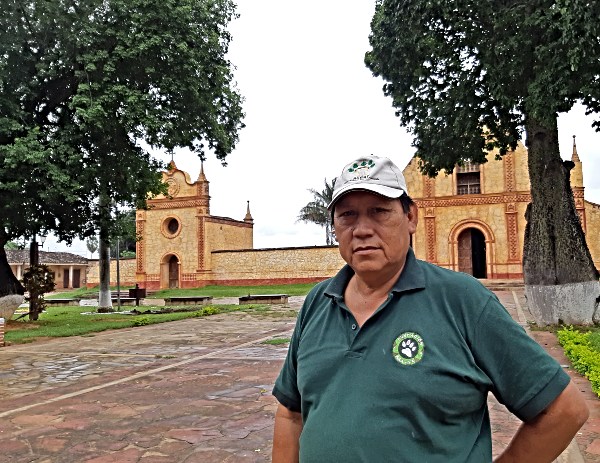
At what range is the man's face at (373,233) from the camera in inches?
63.6

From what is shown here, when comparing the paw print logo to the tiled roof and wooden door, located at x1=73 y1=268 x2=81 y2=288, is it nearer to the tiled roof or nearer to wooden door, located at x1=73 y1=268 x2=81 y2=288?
the tiled roof

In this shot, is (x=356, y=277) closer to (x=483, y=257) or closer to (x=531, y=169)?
(x=531, y=169)

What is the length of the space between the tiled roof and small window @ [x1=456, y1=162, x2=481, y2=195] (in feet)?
122

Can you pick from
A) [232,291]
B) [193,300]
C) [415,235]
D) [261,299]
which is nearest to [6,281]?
[193,300]

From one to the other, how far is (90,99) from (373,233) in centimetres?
1179

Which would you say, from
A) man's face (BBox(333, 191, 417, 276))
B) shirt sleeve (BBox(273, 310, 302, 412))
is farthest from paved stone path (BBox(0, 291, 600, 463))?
man's face (BBox(333, 191, 417, 276))

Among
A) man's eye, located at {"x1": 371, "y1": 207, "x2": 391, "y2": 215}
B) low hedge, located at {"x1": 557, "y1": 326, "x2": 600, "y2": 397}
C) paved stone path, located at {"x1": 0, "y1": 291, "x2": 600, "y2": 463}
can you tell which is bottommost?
paved stone path, located at {"x1": 0, "y1": 291, "x2": 600, "y2": 463}

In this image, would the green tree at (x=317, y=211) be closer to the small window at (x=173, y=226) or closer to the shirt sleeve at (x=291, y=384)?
the small window at (x=173, y=226)

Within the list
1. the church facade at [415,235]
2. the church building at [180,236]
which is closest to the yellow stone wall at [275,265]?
the church facade at [415,235]

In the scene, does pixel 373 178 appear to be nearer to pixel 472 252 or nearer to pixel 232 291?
pixel 232 291

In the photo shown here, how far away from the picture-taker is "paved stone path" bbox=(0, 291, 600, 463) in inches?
155

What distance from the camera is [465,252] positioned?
2922 cm

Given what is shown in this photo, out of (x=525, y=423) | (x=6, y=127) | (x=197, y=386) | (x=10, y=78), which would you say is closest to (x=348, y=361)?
(x=525, y=423)

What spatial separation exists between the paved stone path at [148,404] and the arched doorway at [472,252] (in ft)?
65.4
